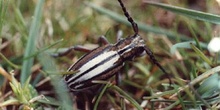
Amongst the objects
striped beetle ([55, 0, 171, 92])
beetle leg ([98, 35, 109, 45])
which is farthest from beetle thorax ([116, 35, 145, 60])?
beetle leg ([98, 35, 109, 45])

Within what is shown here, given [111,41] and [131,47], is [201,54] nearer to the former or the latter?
[131,47]

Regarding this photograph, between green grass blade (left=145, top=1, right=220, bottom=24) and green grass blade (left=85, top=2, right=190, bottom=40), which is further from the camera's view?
green grass blade (left=85, top=2, right=190, bottom=40)

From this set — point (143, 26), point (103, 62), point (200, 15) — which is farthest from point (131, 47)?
point (143, 26)

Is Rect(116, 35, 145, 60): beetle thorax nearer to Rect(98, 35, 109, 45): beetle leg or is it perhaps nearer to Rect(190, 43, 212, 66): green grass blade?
Rect(98, 35, 109, 45): beetle leg

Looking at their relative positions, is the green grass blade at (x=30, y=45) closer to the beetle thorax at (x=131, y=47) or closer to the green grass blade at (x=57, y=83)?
the green grass blade at (x=57, y=83)

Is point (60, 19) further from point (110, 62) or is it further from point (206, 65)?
point (206, 65)

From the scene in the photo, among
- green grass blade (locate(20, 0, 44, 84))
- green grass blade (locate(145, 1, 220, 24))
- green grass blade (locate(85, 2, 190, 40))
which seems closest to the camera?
green grass blade (locate(145, 1, 220, 24))
